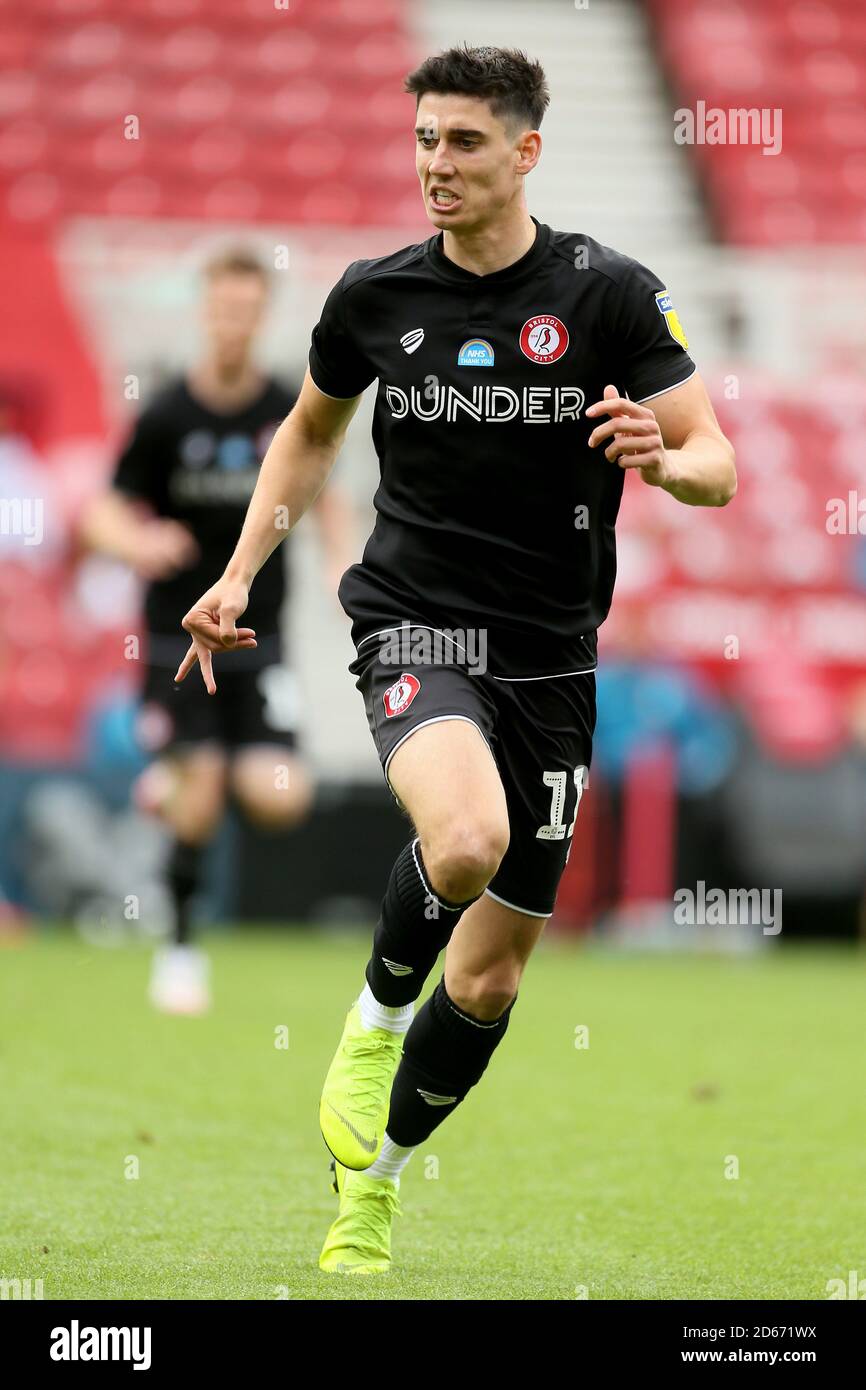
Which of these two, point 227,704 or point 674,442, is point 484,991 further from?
point 227,704

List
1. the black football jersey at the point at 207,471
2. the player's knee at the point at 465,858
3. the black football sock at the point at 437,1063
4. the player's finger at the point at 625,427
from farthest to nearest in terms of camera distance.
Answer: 1. the black football jersey at the point at 207,471
2. the black football sock at the point at 437,1063
3. the player's knee at the point at 465,858
4. the player's finger at the point at 625,427

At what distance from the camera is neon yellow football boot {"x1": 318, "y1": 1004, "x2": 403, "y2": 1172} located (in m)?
4.05

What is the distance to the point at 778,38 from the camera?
63.9 feet

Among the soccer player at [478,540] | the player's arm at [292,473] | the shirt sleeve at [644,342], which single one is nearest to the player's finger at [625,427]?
the soccer player at [478,540]

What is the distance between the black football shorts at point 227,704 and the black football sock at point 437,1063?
4.09 m

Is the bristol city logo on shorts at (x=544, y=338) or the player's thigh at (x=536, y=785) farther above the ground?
the bristol city logo on shorts at (x=544, y=338)

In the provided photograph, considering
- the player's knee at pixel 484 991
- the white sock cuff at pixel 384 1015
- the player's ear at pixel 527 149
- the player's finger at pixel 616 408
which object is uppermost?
the player's ear at pixel 527 149

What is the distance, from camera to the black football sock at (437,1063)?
4.25 metres

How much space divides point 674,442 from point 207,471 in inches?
173

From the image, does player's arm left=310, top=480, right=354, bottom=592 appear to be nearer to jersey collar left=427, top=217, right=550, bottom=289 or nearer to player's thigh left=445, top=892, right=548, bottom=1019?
jersey collar left=427, top=217, right=550, bottom=289

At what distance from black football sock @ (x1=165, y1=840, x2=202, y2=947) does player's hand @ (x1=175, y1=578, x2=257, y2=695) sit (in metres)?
3.97

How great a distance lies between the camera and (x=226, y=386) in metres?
8.46

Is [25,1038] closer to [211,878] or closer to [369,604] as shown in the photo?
[369,604]

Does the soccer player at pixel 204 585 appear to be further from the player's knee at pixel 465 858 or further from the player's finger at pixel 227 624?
the player's knee at pixel 465 858
